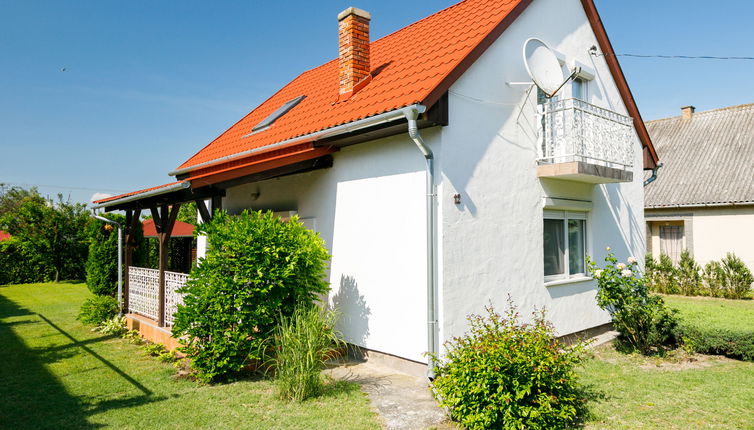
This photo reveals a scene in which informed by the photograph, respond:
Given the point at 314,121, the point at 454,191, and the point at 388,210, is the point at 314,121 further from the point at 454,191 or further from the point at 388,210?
the point at 454,191

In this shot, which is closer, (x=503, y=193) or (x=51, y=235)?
(x=503, y=193)

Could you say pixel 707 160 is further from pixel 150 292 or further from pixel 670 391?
pixel 150 292

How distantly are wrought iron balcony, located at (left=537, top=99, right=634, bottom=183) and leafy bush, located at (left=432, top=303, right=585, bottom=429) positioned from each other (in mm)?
3901

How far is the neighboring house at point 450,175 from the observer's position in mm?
6441

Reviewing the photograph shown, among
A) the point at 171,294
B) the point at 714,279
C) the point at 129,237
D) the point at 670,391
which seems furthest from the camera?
the point at 714,279

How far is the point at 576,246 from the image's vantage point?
9.17 metres

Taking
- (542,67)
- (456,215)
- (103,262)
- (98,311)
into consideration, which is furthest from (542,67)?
(103,262)

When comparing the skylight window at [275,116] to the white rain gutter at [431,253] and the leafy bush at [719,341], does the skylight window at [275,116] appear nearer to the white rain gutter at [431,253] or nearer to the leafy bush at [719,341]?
the white rain gutter at [431,253]

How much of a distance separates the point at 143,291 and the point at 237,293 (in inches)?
205

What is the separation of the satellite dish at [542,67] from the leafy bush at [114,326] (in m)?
9.83

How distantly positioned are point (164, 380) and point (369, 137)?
4675 millimetres

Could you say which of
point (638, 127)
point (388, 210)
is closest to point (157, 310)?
point (388, 210)

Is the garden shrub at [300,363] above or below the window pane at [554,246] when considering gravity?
below

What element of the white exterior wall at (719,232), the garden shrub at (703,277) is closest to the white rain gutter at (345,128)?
the garden shrub at (703,277)
